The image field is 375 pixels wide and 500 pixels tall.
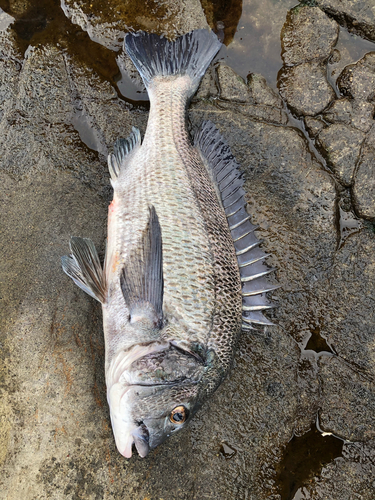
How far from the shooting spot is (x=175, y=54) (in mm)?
3525

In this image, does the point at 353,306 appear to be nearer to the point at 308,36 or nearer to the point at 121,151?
the point at 121,151

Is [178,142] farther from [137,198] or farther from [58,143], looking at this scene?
[58,143]

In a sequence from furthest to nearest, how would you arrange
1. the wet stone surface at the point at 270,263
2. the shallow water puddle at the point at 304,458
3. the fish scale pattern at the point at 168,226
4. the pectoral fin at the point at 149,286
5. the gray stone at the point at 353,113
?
the gray stone at the point at 353,113 → the shallow water puddle at the point at 304,458 → the wet stone surface at the point at 270,263 → the fish scale pattern at the point at 168,226 → the pectoral fin at the point at 149,286

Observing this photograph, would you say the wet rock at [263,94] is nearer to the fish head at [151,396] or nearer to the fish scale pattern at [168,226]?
the fish scale pattern at [168,226]

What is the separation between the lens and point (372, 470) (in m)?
3.01

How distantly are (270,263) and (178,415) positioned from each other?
1.72m

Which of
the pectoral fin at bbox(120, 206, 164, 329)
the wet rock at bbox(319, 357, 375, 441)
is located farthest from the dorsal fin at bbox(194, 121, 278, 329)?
the wet rock at bbox(319, 357, 375, 441)

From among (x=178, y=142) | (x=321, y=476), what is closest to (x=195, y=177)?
(x=178, y=142)

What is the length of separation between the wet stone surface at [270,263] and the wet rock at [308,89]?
1 centimetres

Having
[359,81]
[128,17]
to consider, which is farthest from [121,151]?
[359,81]

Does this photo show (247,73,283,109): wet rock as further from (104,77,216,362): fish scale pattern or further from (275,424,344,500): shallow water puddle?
(275,424,344,500): shallow water puddle

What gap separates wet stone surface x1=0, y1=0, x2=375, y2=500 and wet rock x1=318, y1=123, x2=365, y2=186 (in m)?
0.01

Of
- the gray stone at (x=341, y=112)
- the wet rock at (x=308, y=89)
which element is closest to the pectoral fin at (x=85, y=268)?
→ the wet rock at (x=308, y=89)

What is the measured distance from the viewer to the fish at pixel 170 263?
2297 millimetres
